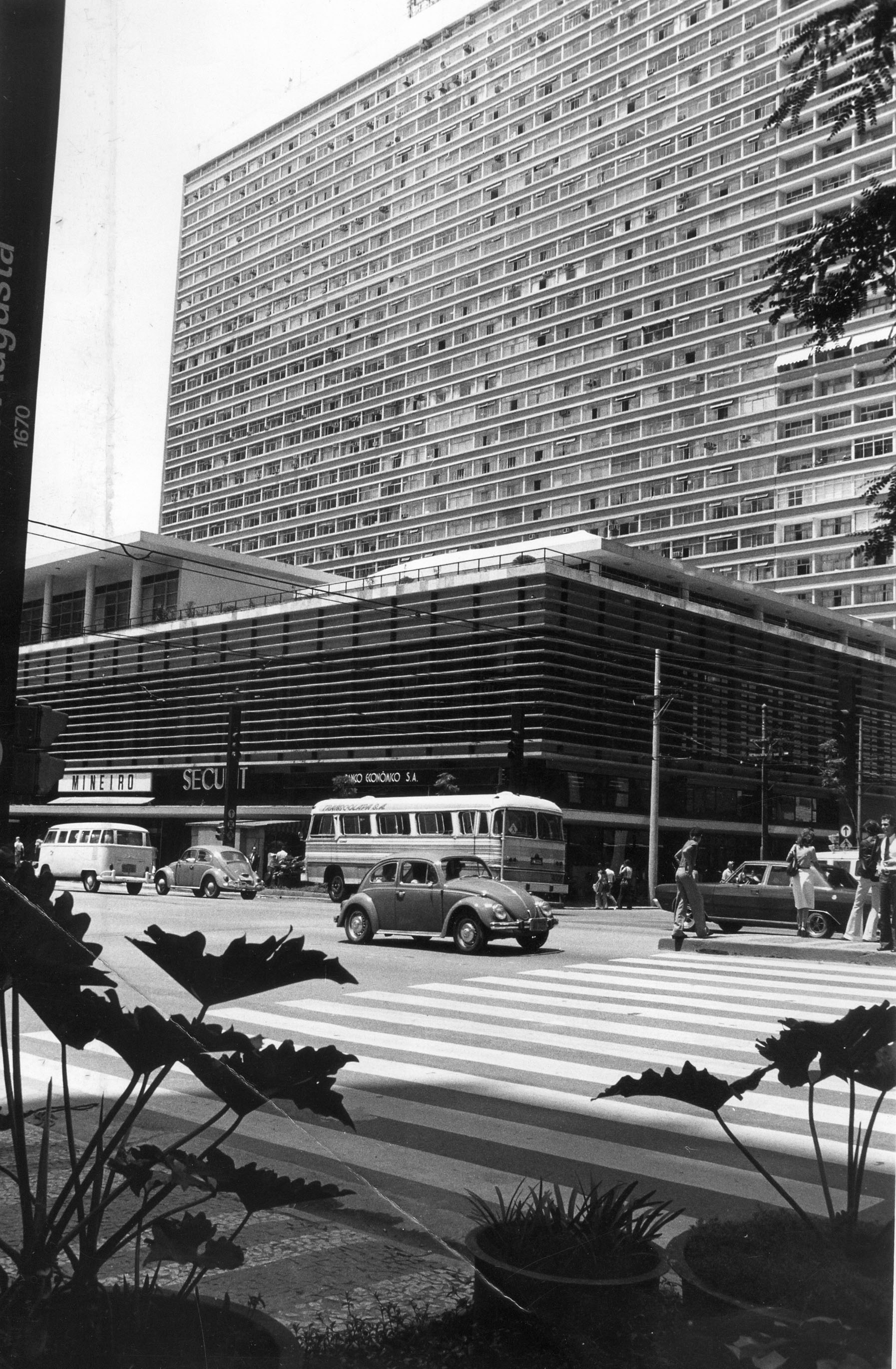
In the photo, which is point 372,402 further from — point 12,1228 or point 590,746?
point 12,1228

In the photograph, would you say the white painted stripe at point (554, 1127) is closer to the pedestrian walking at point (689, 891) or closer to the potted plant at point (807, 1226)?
the potted plant at point (807, 1226)

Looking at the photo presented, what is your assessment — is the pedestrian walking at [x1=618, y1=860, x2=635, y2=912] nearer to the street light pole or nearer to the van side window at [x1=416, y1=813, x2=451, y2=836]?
the street light pole

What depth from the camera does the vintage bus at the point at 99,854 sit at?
6.49ft

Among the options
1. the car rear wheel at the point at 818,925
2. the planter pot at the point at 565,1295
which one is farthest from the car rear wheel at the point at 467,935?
the planter pot at the point at 565,1295

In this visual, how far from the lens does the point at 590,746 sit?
7.69 ft

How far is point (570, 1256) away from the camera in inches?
81.7

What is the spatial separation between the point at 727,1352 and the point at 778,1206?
0.36 m

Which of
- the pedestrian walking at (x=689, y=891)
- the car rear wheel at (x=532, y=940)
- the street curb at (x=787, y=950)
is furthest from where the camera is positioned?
the car rear wheel at (x=532, y=940)

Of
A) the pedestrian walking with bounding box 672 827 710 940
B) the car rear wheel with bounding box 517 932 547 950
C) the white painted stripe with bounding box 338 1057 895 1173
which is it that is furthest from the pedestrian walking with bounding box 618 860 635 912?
the car rear wheel with bounding box 517 932 547 950

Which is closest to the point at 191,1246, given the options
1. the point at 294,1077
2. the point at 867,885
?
the point at 294,1077

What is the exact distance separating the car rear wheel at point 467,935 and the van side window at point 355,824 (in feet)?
3.27

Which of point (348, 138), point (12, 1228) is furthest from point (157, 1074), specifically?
point (348, 138)

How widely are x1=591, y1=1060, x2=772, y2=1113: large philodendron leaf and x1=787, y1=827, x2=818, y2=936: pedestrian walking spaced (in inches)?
17.4

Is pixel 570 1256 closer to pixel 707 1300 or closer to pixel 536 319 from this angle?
pixel 707 1300
